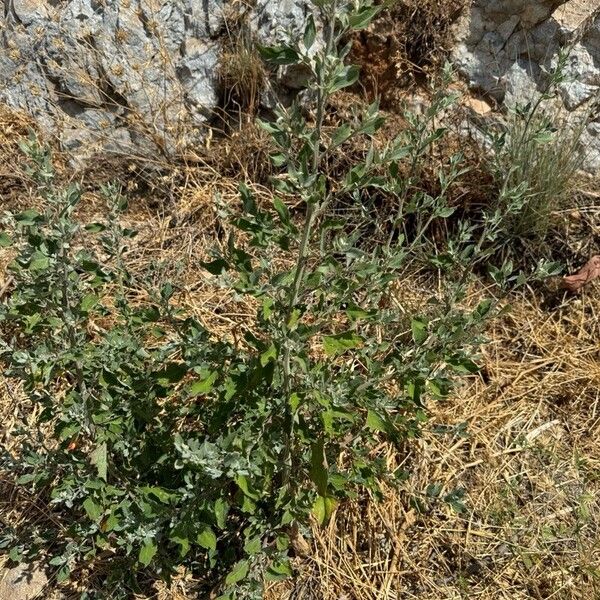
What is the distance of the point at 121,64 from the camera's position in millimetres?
3742

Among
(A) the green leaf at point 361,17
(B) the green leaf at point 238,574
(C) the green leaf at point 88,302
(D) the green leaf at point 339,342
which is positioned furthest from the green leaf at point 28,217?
(B) the green leaf at point 238,574

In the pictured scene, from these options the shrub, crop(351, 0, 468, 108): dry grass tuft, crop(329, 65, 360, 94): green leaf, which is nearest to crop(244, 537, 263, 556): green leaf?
crop(329, 65, 360, 94): green leaf

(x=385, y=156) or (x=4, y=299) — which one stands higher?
(x=385, y=156)

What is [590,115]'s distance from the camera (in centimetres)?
355

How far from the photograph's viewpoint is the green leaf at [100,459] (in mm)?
2105

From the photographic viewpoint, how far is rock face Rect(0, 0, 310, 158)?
371 cm

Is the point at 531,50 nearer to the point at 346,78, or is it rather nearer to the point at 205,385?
the point at 346,78

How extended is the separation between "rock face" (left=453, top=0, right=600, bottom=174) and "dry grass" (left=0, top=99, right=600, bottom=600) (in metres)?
0.96

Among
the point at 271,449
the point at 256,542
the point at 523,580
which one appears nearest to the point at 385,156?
the point at 271,449

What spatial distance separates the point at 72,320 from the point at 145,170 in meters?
1.99

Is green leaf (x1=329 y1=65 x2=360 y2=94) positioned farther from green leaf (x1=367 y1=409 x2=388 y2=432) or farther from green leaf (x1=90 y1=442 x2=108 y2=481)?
green leaf (x1=90 y1=442 x2=108 y2=481)

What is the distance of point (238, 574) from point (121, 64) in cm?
266

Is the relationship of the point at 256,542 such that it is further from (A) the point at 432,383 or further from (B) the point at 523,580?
Answer: (B) the point at 523,580

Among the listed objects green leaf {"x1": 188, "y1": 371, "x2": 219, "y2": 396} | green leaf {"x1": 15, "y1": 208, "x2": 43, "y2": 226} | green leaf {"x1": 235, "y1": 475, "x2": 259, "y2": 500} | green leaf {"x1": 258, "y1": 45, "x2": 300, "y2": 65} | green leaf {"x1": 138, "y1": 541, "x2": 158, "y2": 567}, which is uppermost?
green leaf {"x1": 258, "y1": 45, "x2": 300, "y2": 65}
